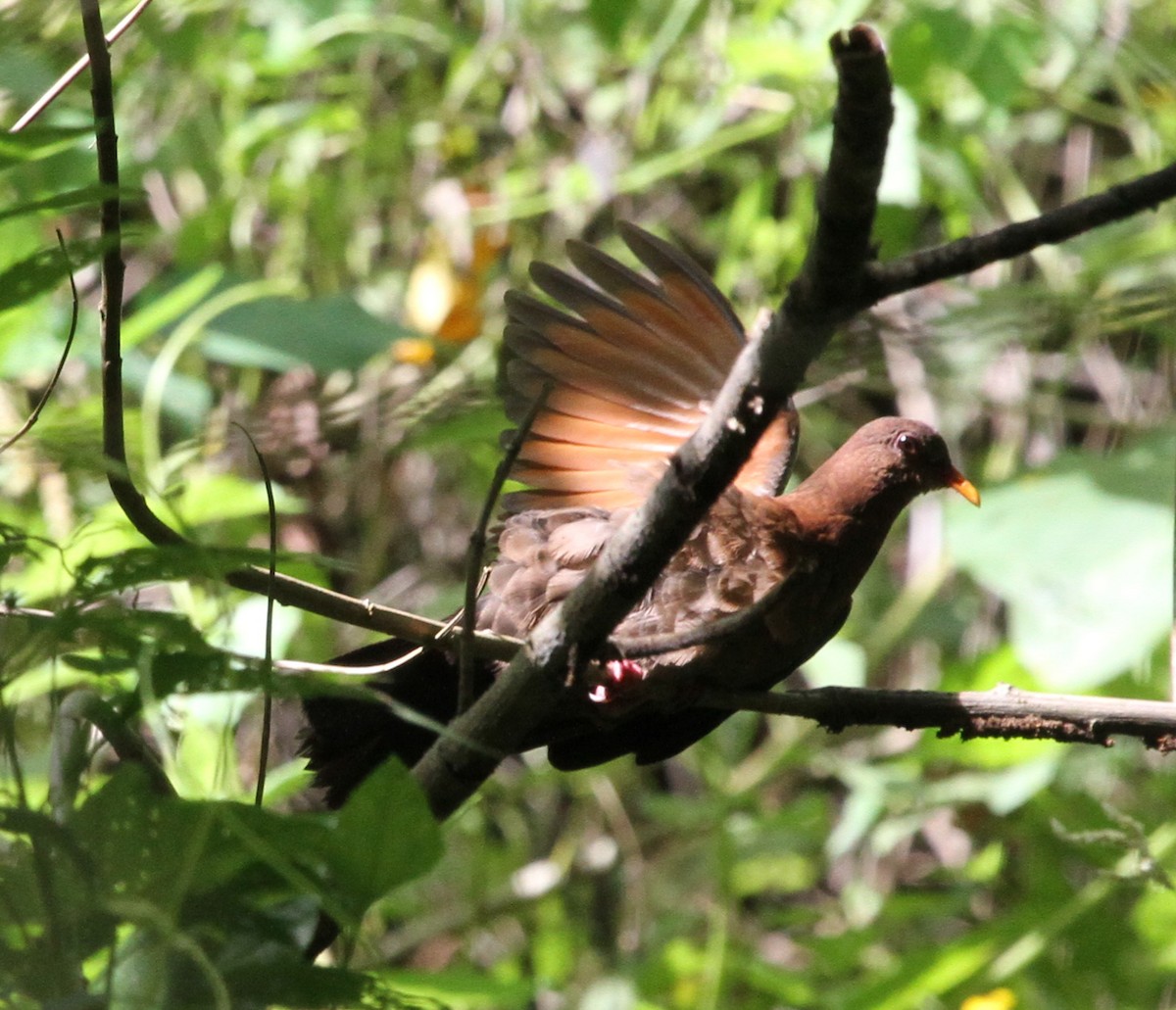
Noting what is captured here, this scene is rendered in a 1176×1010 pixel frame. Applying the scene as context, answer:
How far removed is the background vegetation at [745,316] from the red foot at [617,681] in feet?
1.65

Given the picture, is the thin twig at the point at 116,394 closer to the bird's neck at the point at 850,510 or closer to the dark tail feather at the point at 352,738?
the dark tail feather at the point at 352,738

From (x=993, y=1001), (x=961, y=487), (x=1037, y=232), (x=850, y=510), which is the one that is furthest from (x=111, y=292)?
(x=993, y=1001)

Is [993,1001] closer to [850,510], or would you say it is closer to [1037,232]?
[850,510]

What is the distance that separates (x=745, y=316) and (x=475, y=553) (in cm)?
298

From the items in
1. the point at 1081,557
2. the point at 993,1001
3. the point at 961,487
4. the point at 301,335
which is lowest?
the point at 993,1001

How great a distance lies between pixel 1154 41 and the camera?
393cm

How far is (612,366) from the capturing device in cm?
232

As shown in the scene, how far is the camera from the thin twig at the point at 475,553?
1.33 m

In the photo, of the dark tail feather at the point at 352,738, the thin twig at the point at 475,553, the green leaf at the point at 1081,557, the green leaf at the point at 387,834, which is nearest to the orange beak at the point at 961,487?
the green leaf at the point at 1081,557

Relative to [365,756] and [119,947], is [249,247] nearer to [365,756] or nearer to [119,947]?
[365,756]

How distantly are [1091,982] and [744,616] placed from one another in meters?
2.23

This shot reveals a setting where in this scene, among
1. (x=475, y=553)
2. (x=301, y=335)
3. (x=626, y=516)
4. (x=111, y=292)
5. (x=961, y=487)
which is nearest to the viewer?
(x=111, y=292)

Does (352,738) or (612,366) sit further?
(612,366)

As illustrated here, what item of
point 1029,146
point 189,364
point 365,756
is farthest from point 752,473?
point 1029,146
